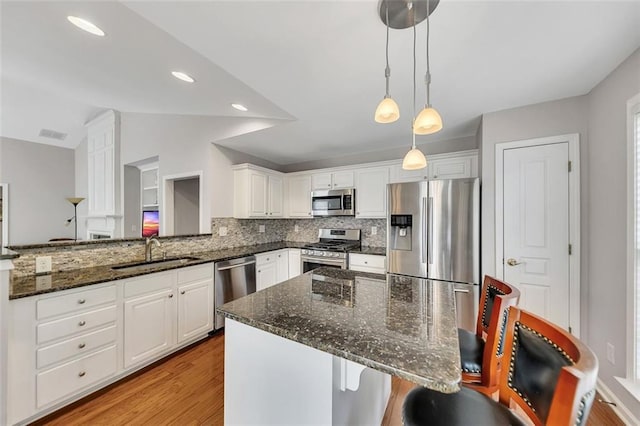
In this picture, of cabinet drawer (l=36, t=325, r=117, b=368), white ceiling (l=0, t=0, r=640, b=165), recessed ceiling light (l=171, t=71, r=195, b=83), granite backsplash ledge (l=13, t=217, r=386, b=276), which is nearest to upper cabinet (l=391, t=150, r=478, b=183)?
white ceiling (l=0, t=0, r=640, b=165)

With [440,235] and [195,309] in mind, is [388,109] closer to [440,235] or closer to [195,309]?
[440,235]

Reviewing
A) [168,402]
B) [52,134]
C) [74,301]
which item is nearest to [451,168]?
[168,402]

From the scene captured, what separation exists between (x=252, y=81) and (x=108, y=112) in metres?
4.05

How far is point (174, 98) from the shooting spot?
2.76 m

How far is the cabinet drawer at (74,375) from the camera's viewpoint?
5.24 feet

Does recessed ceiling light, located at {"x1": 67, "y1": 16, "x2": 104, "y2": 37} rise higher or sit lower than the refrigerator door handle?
higher

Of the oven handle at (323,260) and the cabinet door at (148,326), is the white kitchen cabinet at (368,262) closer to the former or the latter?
the oven handle at (323,260)

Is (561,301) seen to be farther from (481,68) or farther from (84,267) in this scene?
(84,267)

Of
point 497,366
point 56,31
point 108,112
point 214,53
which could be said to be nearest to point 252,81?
point 214,53

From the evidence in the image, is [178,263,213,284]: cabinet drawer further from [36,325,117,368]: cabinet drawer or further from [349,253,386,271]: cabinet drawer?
[349,253,386,271]: cabinet drawer

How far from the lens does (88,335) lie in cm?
179

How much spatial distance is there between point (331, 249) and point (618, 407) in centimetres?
282

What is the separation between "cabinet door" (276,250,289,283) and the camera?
3838 millimetres

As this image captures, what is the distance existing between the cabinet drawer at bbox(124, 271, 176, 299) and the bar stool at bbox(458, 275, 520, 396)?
2464mm
